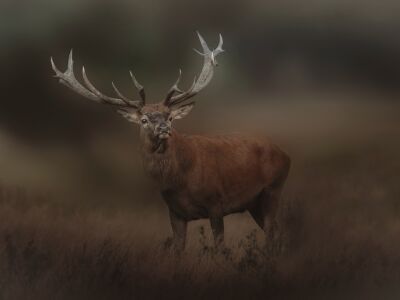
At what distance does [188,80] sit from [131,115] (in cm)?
49

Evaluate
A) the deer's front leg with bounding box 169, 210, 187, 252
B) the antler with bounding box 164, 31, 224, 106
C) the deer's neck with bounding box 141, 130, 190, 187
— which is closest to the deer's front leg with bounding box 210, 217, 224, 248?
the deer's front leg with bounding box 169, 210, 187, 252

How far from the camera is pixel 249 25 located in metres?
6.07

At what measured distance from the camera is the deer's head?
18.4ft

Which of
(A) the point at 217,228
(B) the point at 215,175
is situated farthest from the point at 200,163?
(A) the point at 217,228

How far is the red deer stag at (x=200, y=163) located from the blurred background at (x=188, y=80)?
114 millimetres

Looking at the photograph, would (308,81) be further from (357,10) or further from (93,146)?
(93,146)

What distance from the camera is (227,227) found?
5.91 m

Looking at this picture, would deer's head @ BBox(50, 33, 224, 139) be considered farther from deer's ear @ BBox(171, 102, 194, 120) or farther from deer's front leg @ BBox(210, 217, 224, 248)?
deer's front leg @ BBox(210, 217, 224, 248)

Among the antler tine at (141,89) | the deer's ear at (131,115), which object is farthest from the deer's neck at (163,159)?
the antler tine at (141,89)

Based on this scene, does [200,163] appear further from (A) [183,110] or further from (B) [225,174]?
(A) [183,110]

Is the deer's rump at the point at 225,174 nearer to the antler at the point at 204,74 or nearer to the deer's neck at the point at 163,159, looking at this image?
the deer's neck at the point at 163,159

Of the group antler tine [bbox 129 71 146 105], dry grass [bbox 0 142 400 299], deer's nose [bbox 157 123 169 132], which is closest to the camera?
deer's nose [bbox 157 123 169 132]

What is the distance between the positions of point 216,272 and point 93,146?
1.13m

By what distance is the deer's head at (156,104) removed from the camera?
561cm
